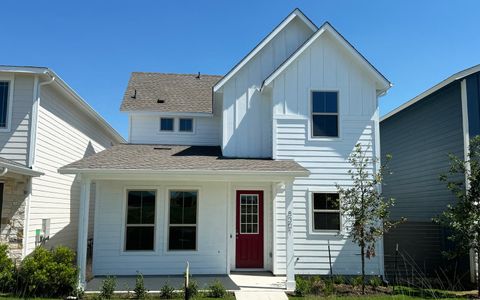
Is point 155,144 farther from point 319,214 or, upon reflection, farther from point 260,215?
point 319,214

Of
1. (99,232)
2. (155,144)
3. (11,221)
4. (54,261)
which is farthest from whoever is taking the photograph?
(155,144)

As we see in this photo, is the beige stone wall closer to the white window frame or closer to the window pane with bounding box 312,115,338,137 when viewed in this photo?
the white window frame

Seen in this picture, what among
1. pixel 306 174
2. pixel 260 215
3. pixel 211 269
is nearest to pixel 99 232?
pixel 211 269

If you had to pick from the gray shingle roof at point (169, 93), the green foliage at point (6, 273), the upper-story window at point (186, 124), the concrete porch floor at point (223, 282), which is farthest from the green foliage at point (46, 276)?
the upper-story window at point (186, 124)

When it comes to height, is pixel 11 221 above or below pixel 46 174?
below

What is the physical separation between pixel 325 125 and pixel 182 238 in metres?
5.55

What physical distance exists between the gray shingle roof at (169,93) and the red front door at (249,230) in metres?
4.28

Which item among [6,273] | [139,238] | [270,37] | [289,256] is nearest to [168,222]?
[139,238]

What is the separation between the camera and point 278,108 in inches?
489

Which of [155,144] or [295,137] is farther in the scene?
[155,144]

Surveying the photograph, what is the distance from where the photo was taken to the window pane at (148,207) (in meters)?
12.0

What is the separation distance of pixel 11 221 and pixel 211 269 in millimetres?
5519

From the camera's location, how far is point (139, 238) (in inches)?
466

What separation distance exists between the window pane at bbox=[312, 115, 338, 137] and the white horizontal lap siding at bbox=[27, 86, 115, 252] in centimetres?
795
